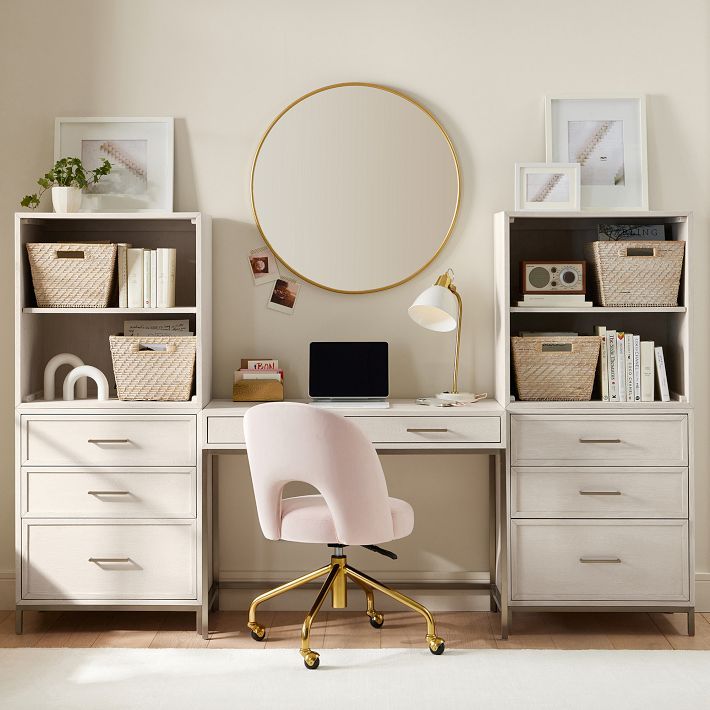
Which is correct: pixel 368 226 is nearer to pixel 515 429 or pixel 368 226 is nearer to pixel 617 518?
pixel 515 429

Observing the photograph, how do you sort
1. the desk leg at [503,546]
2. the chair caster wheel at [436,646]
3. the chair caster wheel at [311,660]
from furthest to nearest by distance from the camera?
the desk leg at [503,546] → the chair caster wheel at [436,646] → the chair caster wheel at [311,660]

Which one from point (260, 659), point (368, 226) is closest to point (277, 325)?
point (368, 226)

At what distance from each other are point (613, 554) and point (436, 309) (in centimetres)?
111

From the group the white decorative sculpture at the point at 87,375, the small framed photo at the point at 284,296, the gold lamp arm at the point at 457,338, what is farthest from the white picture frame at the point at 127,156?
the gold lamp arm at the point at 457,338

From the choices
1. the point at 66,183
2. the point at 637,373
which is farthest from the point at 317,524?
the point at 66,183

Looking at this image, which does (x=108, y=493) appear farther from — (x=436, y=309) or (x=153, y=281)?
(x=436, y=309)

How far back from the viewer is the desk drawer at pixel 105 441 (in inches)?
119

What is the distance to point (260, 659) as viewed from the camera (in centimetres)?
287

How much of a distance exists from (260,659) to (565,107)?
2409 mm

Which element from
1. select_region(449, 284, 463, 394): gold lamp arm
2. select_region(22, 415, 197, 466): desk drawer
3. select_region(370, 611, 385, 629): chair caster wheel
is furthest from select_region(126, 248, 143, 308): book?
select_region(370, 611, 385, 629): chair caster wheel

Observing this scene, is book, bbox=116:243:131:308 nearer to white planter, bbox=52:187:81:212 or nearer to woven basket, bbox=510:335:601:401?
white planter, bbox=52:187:81:212

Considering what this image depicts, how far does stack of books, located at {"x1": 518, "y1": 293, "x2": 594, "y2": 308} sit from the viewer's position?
3.11 metres

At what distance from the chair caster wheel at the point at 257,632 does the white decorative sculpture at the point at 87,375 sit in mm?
1015

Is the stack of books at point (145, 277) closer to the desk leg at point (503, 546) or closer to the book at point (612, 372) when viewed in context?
the desk leg at point (503, 546)
